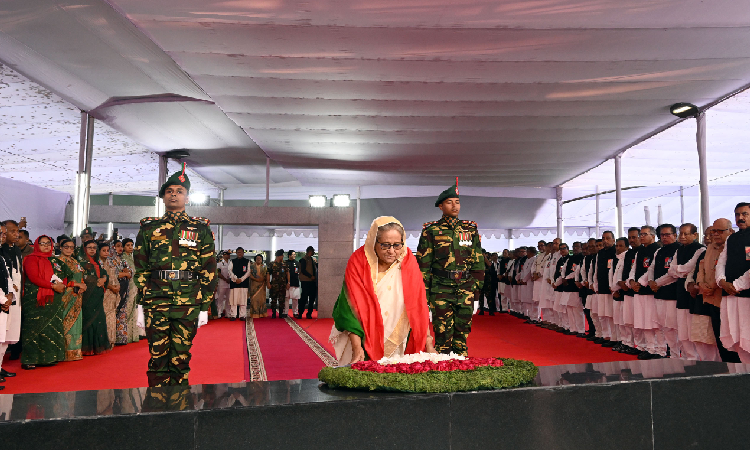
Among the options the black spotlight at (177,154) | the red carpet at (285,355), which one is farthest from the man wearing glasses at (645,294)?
the black spotlight at (177,154)

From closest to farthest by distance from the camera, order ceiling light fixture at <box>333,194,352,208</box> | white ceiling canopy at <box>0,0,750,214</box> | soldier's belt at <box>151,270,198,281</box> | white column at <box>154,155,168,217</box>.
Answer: soldier's belt at <box>151,270,198,281</box>, white ceiling canopy at <box>0,0,750,214</box>, white column at <box>154,155,168,217</box>, ceiling light fixture at <box>333,194,352,208</box>

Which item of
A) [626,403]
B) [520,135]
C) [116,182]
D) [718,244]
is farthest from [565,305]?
[116,182]

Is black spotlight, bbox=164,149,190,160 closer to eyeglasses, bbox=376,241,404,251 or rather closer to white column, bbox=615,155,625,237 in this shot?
white column, bbox=615,155,625,237

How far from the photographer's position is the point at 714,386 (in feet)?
7.47

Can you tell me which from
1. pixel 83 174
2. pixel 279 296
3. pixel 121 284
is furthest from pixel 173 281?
pixel 279 296

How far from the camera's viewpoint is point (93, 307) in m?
7.10

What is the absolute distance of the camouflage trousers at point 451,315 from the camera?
15.4 ft

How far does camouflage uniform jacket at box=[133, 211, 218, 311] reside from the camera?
3.82 m

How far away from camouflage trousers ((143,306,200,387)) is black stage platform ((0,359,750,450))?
183 centimetres

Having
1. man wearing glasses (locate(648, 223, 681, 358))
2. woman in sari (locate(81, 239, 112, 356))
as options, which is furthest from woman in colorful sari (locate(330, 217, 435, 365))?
woman in sari (locate(81, 239, 112, 356))

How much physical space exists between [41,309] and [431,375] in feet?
18.4

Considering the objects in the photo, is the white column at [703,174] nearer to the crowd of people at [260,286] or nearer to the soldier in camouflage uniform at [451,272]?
the soldier in camouflage uniform at [451,272]

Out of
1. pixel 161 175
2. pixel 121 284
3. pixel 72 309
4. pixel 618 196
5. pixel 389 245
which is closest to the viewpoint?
pixel 389 245

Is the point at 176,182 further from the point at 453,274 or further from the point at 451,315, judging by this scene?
the point at 451,315
